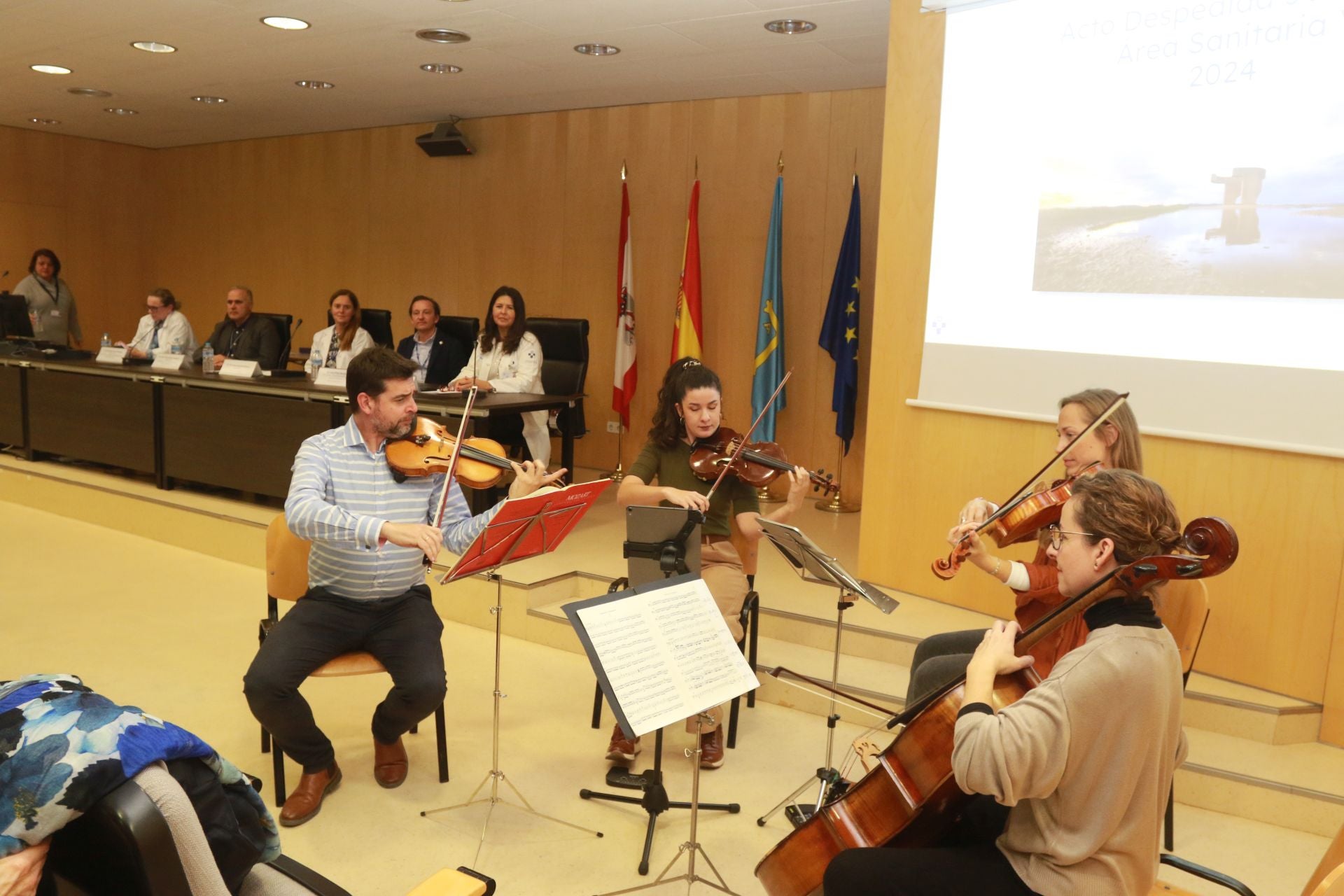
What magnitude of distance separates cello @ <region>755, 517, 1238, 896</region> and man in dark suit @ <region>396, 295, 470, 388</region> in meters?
4.19

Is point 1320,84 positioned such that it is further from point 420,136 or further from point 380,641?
point 420,136

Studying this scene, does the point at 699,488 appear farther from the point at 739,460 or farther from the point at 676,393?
the point at 676,393

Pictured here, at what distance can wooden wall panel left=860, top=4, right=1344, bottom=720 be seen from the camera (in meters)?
3.10

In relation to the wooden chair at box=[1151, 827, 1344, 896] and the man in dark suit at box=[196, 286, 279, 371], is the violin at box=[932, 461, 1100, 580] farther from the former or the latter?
the man in dark suit at box=[196, 286, 279, 371]

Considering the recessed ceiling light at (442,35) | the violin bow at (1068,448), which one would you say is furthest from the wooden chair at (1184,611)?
the recessed ceiling light at (442,35)

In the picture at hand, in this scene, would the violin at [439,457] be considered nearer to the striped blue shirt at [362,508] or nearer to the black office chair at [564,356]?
the striped blue shirt at [362,508]

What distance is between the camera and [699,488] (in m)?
3.18

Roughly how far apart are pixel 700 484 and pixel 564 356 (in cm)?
274

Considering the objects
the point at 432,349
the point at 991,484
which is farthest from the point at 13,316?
the point at 991,484


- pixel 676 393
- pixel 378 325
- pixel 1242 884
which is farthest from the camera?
pixel 378 325

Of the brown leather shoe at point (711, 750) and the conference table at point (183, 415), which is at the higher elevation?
the conference table at point (183, 415)

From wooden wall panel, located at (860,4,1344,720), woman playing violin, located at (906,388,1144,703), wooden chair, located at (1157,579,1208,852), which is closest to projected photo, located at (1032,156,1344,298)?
Answer: wooden wall panel, located at (860,4,1344,720)

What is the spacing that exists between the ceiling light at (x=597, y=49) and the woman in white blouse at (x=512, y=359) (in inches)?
51.0

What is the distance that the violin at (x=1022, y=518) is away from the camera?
2.50 m
